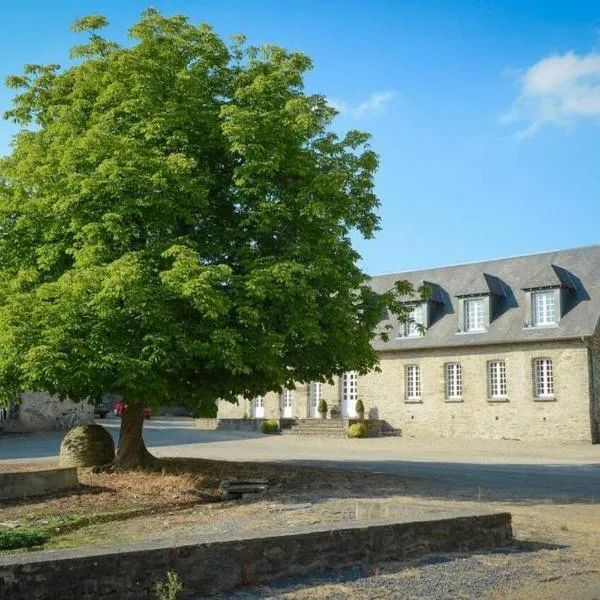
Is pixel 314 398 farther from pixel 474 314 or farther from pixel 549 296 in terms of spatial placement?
pixel 549 296

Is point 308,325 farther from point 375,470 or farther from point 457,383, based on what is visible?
point 457,383

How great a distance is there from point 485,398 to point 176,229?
21871 mm

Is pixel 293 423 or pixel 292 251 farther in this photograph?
pixel 293 423

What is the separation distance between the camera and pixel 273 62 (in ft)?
54.0

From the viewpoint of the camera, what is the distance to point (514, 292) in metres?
34.2

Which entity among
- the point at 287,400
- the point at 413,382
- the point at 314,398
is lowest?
the point at 287,400

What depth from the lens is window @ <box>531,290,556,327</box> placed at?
32000 millimetres

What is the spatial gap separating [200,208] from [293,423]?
24.4m

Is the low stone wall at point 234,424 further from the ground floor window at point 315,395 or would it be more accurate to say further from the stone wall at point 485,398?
the stone wall at point 485,398

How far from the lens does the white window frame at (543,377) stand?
31.6 metres

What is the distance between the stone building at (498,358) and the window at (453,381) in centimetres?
5

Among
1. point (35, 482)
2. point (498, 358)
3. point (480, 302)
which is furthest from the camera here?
point (480, 302)

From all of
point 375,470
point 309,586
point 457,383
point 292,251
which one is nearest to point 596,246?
point 457,383

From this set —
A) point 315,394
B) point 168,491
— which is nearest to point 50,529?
point 168,491
